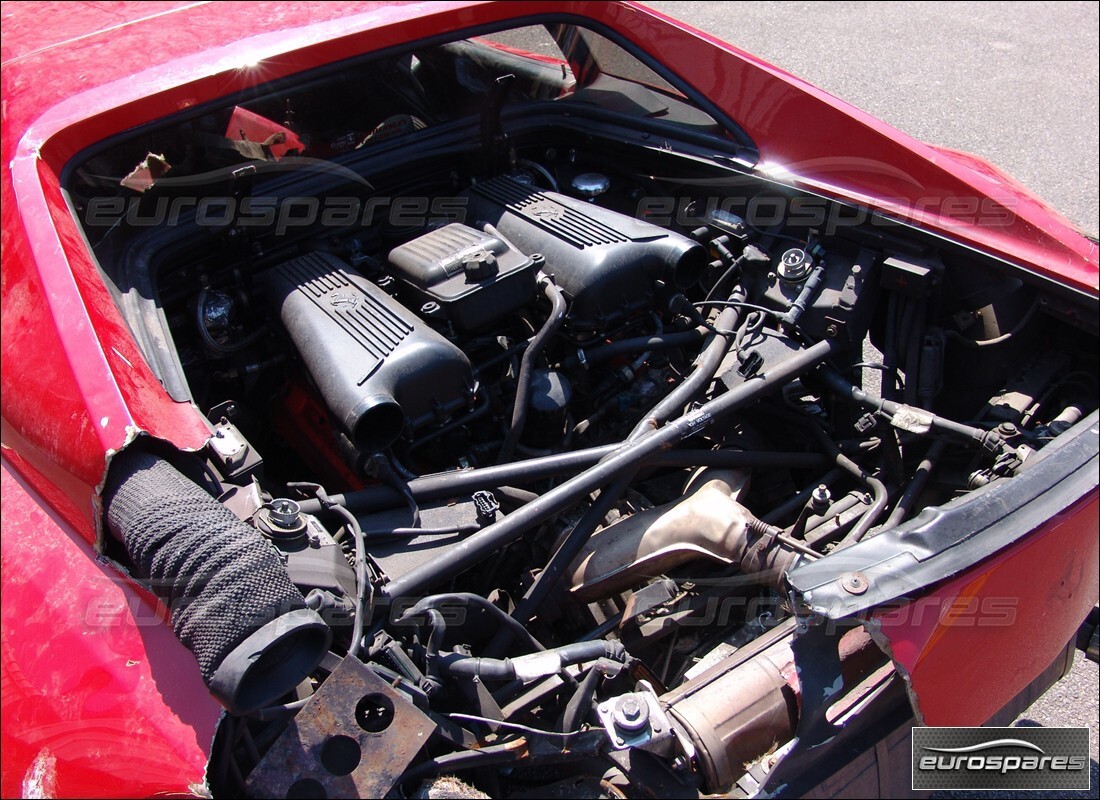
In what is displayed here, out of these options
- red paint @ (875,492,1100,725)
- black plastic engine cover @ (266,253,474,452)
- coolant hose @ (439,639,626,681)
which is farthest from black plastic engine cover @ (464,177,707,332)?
red paint @ (875,492,1100,725)

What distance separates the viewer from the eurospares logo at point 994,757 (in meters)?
1.84

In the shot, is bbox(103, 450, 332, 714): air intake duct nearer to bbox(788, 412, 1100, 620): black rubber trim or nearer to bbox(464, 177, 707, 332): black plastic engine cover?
bbox(788, 412, 1100, 620): black rubber trim

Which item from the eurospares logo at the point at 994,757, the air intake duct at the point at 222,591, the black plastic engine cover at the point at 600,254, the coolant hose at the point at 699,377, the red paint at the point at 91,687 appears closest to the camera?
Result: the air intake duct at the point at 222,591

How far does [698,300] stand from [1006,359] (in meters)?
0.91

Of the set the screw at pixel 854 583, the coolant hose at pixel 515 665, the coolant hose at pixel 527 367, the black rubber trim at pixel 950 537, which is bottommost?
the coolant hose at pixel 515 665

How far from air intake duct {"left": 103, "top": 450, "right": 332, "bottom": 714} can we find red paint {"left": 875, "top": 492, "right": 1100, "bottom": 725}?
1020 mm

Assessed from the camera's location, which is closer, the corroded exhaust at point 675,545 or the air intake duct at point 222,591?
the air intake duct at point 222,591

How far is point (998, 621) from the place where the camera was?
1.78 m

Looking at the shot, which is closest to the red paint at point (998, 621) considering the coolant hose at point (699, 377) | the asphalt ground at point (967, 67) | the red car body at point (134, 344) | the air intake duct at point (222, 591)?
the red car body at point (134, 344)

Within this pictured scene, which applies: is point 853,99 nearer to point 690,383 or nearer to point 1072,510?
point 690,383

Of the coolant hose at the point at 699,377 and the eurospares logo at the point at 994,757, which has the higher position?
the coolant hose at the point at 699,377

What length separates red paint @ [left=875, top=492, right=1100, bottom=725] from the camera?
166 centimetres

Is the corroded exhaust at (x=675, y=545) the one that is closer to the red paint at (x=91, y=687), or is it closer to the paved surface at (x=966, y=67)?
the red paint at (x=91, y=687)

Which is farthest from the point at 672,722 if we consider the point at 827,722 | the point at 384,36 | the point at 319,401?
the point at 384,36
